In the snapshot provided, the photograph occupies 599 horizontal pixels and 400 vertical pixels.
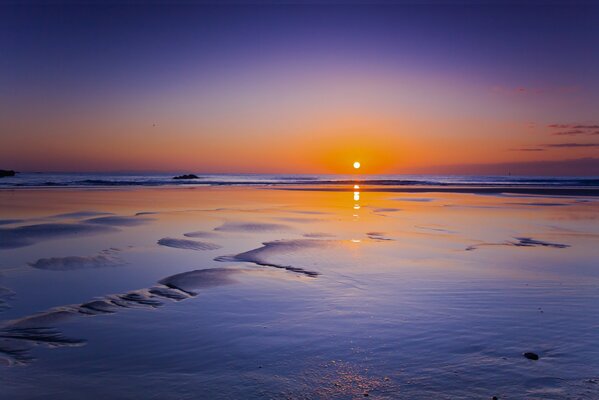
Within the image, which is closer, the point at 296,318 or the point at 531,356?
the point at 531,356

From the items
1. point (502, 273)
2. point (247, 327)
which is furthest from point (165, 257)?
point (502, 273)

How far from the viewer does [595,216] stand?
20281 millimetres

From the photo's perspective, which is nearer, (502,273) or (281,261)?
(502,273)

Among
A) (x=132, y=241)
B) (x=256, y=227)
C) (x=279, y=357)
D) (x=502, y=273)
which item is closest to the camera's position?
(x=279, y=357)

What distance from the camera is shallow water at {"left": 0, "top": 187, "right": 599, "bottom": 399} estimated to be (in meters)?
4.36

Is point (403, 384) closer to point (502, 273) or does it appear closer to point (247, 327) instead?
point (247, 327)

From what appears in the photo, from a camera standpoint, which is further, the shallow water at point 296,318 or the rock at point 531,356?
the rock at point 531,356

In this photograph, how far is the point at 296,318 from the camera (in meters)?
6.19

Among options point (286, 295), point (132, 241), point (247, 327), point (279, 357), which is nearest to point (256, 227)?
point (132, 241)

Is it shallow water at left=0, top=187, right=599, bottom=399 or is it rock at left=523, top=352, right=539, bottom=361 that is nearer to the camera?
shallow water at left=0, top=187, right=599, bottom=399

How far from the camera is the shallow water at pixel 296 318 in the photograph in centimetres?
436

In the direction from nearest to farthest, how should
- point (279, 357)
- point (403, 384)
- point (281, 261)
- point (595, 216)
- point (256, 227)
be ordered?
1. point (403, 384)
2. point (279, 357)
3. point (281, 261)
4. point (256, 227)
5. point (595, 216)

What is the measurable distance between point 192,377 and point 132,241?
8.81m

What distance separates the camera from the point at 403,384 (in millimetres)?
4320
